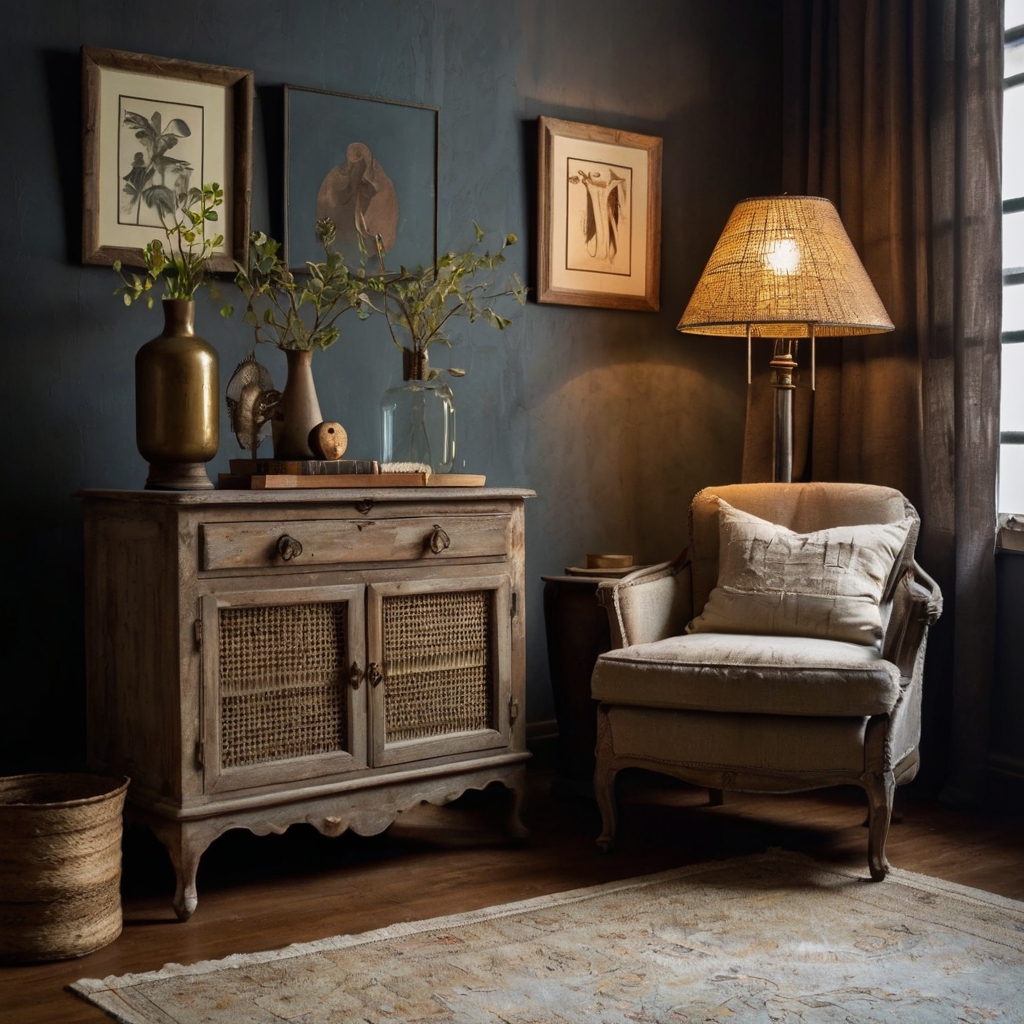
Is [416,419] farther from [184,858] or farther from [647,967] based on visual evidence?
[647,967]

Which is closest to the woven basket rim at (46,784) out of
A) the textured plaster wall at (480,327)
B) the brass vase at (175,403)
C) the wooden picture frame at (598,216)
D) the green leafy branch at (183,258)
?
the textured plaster wall at (480,327)

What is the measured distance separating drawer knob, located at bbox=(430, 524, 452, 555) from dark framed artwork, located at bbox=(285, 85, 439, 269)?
85 centimetres

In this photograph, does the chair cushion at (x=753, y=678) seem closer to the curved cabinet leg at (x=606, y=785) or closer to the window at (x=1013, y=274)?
the curved cabinet leg at (x=606, y=785)

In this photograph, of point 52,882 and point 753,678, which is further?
point 753,678

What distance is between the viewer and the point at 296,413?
2.88 m

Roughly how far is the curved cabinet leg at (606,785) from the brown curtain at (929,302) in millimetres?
1065

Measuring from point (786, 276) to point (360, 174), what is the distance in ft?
3.75

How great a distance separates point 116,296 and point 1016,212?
2.41 m

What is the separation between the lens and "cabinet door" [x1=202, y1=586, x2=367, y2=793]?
2.56 metres

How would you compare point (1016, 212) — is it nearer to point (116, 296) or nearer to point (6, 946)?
point (116, 296)

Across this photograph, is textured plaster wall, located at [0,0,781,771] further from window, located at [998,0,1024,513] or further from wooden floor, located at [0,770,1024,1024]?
window, located at [998,0,1024,513]

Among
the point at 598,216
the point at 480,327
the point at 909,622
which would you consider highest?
the point at 598,216

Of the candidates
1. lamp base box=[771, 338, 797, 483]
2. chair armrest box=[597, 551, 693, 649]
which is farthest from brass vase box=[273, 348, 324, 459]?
lamp base box=[771, 338, 797, 483]

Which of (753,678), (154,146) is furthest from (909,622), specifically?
(154,146)
